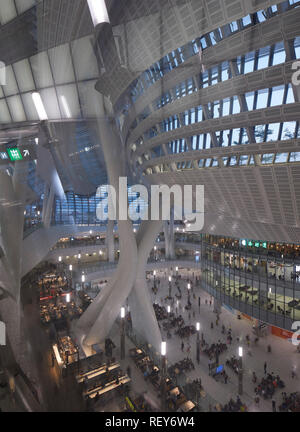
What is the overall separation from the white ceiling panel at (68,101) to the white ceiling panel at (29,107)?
3.36 feet

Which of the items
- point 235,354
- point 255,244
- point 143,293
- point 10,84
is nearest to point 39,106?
point 10,84

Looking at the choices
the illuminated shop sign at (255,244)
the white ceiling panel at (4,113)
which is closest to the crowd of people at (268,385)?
the illuminated shop sign at (255,244)

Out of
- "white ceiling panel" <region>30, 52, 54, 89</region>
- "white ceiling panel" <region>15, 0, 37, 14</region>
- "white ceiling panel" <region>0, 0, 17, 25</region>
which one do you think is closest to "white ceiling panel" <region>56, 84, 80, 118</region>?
"white ceiling panel" <region>30, 52, 54, 89</region>

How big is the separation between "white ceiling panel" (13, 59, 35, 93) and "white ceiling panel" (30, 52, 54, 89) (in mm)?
183

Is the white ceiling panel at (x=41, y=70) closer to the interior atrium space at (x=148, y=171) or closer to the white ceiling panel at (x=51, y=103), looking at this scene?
the interior atrium space at (x=148, y=171)

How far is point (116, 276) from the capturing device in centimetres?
1537

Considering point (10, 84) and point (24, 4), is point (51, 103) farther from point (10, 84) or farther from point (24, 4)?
point (24, 4)

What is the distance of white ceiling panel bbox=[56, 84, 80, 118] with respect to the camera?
30.1ft

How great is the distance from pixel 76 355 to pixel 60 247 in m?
21.0

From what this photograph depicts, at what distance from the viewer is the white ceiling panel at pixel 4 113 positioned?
9399 mm

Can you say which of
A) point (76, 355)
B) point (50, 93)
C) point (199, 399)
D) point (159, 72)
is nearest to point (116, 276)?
point (76, 355)

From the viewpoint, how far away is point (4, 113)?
9.75 meters

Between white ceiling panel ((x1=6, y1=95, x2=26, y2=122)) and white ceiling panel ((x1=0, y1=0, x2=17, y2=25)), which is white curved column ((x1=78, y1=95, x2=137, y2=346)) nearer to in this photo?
white ceiling panel ((x1=6, y1=95, x2=26, y2=122))
